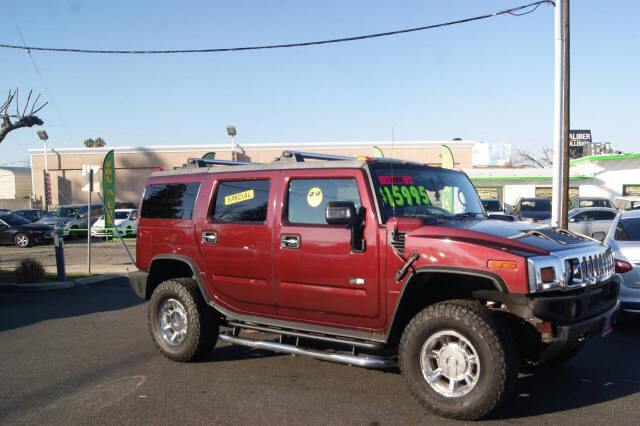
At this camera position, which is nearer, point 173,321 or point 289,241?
point 289,241

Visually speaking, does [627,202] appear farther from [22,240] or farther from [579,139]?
[579,139]

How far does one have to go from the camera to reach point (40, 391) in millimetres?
5031

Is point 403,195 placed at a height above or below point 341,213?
above

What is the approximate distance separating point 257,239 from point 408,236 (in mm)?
1594

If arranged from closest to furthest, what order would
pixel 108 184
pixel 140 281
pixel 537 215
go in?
pixel 140 281, pixel 537 215, pixel 108 184

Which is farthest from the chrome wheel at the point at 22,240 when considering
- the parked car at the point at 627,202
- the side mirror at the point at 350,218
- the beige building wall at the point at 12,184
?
the beige building wall at the point at 12,184

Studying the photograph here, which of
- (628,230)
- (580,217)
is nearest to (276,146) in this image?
(580,217)

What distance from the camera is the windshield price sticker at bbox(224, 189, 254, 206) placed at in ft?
18.0

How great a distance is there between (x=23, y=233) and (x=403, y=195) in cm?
2180

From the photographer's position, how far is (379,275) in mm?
4488

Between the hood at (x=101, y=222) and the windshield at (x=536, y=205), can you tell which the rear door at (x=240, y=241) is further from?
the hood at (x=101, y=222)

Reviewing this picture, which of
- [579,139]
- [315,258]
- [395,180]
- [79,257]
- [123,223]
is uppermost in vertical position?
[579,139]

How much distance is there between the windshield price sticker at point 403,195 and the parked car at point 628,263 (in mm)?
3284

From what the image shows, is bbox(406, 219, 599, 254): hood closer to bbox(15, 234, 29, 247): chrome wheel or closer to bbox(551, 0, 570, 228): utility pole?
bbox(551, 0, 570, 228): utility pole
